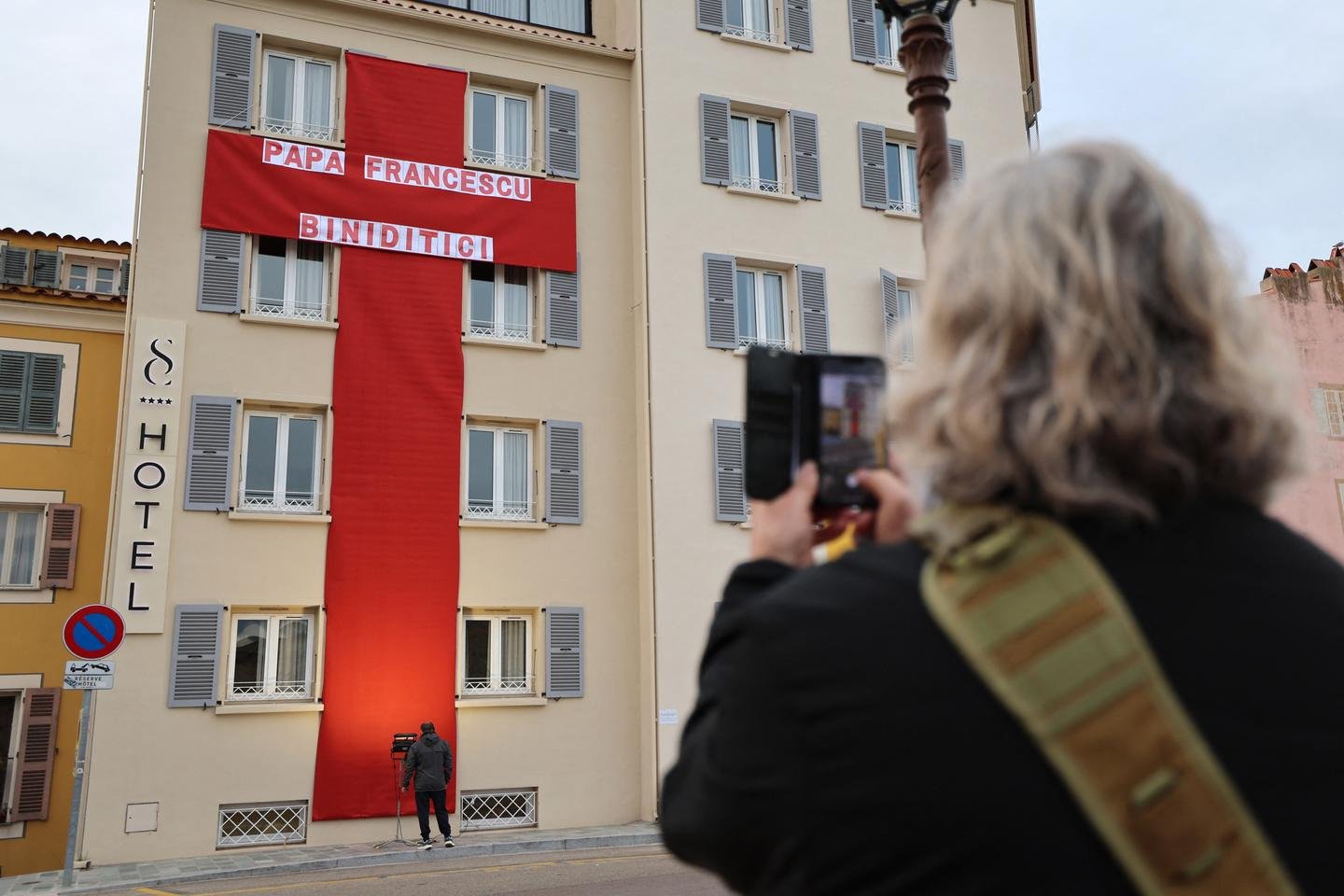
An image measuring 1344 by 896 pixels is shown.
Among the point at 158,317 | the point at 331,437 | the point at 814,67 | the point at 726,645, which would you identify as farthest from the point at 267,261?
the point at 726,645

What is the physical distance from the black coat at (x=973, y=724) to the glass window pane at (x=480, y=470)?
16600 mm

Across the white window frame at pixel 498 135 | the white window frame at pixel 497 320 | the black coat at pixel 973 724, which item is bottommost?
the black coat at pixel 973 724

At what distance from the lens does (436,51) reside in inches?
738

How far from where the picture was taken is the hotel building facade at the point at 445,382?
15.5m

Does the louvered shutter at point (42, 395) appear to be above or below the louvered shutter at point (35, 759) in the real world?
above

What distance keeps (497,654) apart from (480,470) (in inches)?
109

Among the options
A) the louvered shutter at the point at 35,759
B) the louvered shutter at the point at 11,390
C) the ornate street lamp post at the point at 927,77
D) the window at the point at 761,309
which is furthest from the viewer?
the louvered shutter at the point at 11,390

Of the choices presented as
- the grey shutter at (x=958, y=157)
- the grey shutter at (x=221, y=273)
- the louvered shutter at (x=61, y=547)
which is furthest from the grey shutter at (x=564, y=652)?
Answer: the grey shutter at (x=958, y=157)

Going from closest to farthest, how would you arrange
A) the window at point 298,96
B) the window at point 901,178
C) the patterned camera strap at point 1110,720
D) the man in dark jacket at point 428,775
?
the patterned camera strap at point 1110,720, the man in dark jacket at point 428,775, the window at point 298,96, the window at point 901,178

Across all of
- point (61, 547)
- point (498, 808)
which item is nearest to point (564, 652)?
point (498, 808)

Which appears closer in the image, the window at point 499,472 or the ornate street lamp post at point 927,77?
the ornate street lamp post at point 927,77

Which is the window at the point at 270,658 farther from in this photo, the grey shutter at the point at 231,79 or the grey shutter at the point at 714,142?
the grey shutter at the point at 714,142

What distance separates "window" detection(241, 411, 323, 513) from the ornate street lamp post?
12.9m

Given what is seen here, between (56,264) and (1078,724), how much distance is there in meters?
25.5
